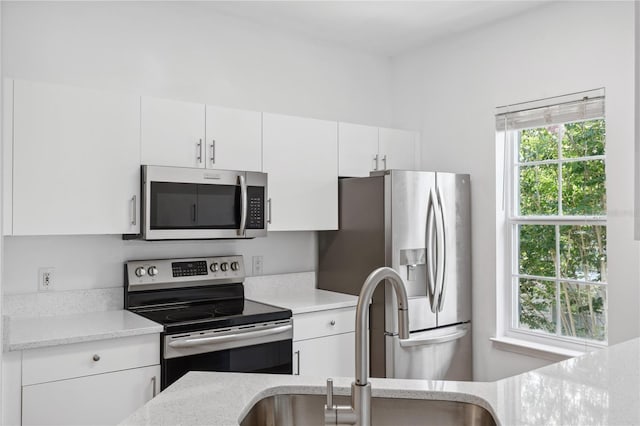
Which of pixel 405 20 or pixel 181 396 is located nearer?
pixel 181 396

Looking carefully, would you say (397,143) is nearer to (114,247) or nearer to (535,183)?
(535,183)

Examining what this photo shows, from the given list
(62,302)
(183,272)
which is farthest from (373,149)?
(62,302)

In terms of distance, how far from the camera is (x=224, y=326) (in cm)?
264

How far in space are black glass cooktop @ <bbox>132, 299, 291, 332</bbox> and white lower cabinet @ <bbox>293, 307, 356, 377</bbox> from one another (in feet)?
0.61

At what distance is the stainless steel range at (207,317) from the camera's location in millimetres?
2525

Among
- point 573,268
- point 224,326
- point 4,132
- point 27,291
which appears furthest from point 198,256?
point 573,268

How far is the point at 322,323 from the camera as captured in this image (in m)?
3.07

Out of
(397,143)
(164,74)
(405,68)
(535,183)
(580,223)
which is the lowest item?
(580,223)

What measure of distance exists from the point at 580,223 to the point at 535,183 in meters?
0.40

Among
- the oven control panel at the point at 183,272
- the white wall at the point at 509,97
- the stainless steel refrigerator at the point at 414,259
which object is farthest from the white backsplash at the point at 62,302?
the white wall at the point at 509,97

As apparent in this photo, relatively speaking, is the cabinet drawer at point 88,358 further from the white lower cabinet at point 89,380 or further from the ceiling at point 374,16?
the ceiling at point 374,16

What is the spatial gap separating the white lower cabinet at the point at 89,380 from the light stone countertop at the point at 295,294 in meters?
0.84

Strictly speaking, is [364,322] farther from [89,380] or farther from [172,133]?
[172,133]

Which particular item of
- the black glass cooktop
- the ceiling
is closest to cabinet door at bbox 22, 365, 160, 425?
the black glass cooktop
